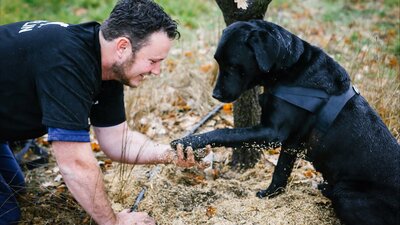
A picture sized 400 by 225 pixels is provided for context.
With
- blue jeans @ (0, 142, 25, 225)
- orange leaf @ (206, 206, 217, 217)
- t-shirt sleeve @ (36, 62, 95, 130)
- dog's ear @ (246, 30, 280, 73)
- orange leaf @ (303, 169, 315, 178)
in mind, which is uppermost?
dog's ear @ (246, 30, 280, 73)

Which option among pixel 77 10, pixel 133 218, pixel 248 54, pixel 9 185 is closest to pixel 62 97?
pixel 133 218

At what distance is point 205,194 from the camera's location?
3477 mm

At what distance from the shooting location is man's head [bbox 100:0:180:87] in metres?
2.82

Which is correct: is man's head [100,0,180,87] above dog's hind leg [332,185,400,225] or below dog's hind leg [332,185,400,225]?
above

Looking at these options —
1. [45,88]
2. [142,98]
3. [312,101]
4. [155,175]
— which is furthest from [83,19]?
[312,101]

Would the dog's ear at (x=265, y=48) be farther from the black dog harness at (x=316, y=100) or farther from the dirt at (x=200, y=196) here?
the dirt at (x=200, y=196)

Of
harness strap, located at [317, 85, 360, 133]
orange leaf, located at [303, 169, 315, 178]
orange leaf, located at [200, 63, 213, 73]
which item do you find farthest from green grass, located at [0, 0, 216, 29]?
harness strap, located at [317, 85, 360, 133]

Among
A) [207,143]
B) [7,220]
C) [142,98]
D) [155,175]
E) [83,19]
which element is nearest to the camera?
[207,143]

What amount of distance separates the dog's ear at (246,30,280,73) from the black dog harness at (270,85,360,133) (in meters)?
0.21

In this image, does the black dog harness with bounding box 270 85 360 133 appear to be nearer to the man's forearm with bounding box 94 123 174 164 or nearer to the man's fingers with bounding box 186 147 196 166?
the man's fingers with bounding box 186 147 196 166

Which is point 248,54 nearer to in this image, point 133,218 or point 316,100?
point 316,100

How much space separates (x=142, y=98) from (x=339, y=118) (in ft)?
9.18

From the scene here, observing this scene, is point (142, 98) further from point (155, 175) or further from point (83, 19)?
point (83, 19)

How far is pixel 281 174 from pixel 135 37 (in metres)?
1.49
